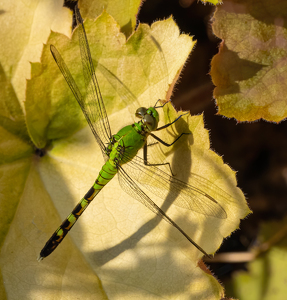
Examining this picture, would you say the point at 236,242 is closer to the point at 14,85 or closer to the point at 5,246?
the point at 5,246

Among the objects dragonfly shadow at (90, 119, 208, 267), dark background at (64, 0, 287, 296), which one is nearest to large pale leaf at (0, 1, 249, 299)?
dragonfly shadow at (90, 119, 208, 267)

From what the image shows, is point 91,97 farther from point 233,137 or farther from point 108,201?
point 233,137

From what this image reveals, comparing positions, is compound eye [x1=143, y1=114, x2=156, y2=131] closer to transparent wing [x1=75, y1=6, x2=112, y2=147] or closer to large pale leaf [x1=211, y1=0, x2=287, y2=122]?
transparent wing [x1=75, y1=6, x2=112, y2=147]

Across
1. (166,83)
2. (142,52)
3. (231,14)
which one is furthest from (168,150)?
(231,14)

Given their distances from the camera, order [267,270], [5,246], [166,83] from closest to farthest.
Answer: [166,83] < [5,246] < [267,270]

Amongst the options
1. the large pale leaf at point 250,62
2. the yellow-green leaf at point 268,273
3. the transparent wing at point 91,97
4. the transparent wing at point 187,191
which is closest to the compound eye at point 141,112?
the transparent wing at point 91,97

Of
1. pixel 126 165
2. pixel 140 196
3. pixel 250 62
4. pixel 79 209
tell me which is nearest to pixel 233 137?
pixel 250 62
